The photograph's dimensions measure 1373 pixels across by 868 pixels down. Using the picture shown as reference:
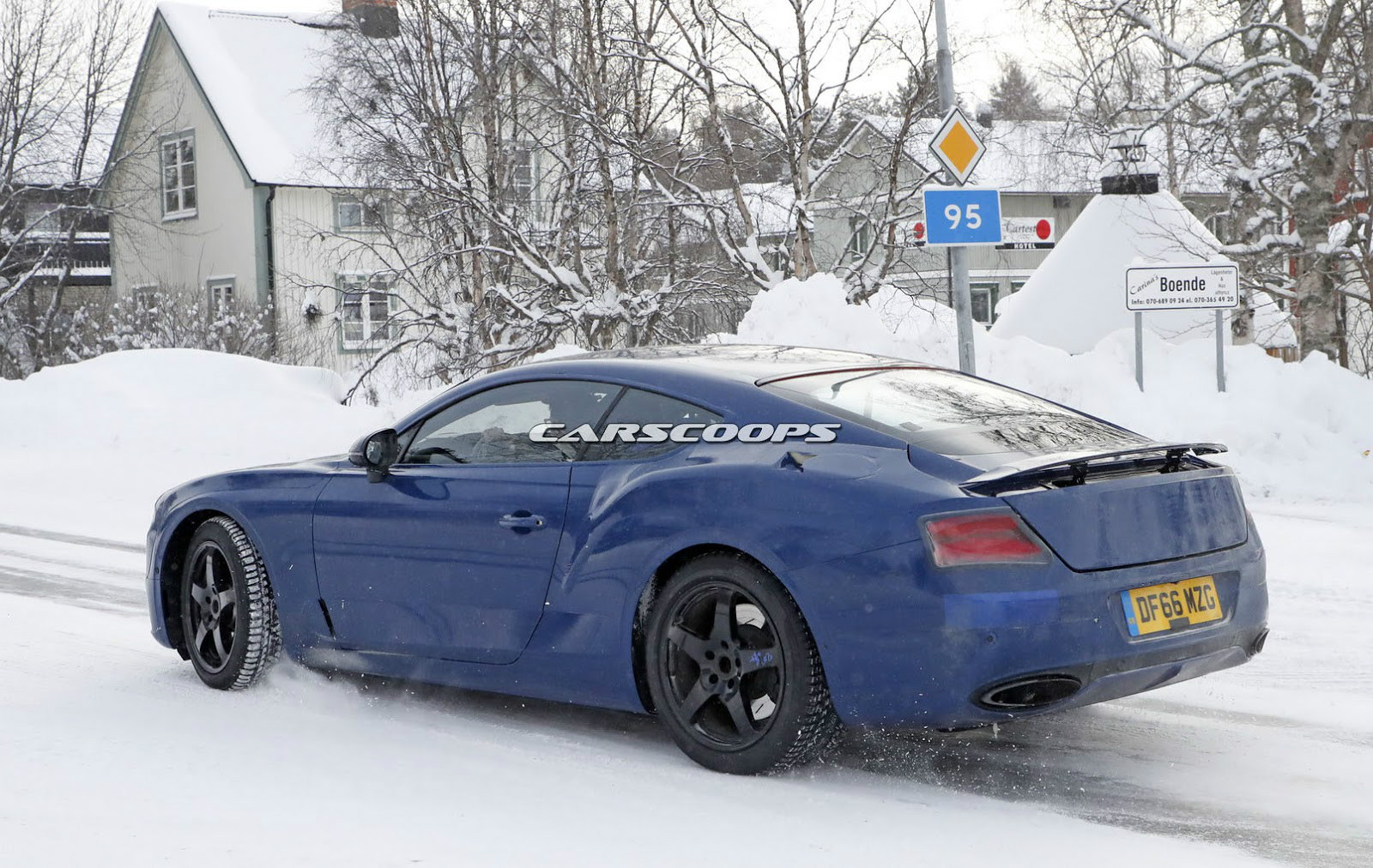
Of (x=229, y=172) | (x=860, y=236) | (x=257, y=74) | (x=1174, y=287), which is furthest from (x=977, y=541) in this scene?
(x=257, y=74)

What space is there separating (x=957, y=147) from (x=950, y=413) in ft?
27.3

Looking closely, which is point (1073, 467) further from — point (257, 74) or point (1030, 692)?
point (257, 74)

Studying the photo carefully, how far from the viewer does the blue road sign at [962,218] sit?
12281 mm

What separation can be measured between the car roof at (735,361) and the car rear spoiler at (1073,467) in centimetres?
99

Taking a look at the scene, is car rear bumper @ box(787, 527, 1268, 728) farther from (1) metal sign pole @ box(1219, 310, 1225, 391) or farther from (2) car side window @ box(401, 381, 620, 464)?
(1) metal sign pole @ box(1219, 310, 1225, 391)

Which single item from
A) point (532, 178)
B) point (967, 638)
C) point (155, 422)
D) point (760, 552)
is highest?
point (532, 178)

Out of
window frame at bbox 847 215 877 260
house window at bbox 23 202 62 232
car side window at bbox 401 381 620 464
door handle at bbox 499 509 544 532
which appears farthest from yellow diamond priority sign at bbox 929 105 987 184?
house window at bbox 23 202 62 232

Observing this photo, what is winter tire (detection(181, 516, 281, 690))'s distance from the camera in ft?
20.0

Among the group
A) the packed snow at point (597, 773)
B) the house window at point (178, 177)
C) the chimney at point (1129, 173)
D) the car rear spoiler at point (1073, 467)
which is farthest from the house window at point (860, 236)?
the house window at point (178, 177)

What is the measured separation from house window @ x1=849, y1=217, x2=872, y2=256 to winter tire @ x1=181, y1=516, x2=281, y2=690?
12.7 metres

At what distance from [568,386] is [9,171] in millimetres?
31182

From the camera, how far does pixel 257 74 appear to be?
1455 inches

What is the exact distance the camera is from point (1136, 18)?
1827cm

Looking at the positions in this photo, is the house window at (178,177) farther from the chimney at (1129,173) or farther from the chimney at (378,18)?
the chimney at (1129,173)
